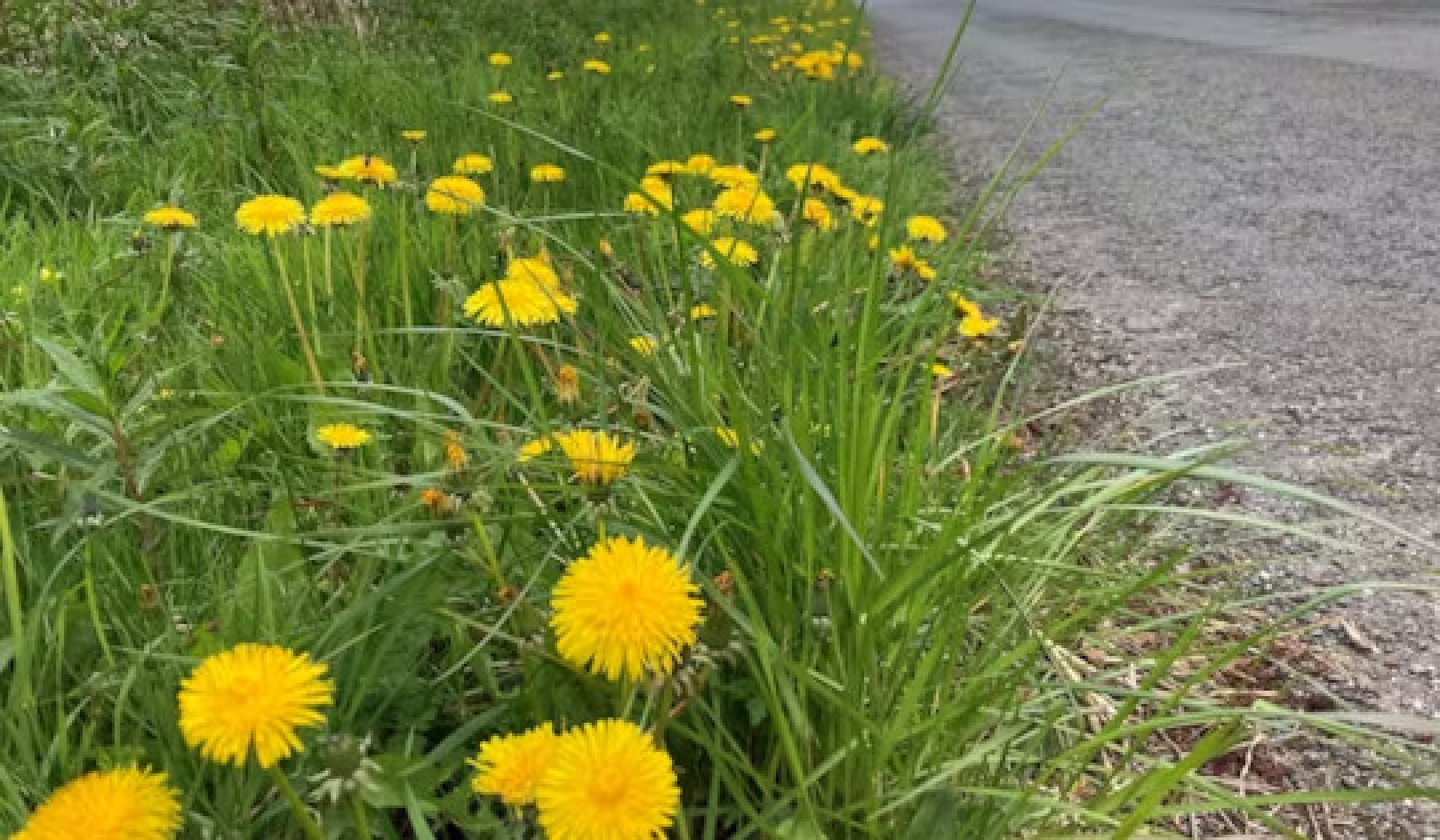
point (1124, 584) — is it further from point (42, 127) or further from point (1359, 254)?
point (42, 127)

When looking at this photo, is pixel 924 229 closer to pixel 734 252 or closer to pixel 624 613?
pixel 734 252

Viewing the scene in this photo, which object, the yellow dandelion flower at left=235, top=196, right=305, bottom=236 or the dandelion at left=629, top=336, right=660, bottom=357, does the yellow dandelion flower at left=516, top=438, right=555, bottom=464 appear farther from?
the yellow dandelion flower at left=235, top=196, right=305, bottom=236

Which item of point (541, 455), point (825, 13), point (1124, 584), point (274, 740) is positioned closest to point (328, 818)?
point (274, 740)

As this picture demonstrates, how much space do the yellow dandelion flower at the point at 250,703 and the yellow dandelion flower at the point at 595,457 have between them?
29 cm

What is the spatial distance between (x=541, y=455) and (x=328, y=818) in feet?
1.30

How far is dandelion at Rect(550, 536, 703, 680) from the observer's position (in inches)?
30.0

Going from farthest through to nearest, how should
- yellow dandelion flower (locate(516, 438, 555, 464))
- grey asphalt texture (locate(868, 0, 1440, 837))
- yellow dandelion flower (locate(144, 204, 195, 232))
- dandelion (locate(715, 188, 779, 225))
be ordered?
dandelion (locate(715, 188, 779, 225)), yellow dandelion flower (locate(144, 204, 195, 232)), grey asphalt texture (locate(868, 0, 1440, 837)), yellow dandelion flower (locate(516, 438, 555, 464))

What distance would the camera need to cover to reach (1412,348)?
203 centimetres

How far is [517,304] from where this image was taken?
1.26 m

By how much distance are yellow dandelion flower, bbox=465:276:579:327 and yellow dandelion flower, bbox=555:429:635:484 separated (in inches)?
7.0

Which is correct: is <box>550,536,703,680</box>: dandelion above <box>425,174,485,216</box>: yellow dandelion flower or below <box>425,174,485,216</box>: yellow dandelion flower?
above

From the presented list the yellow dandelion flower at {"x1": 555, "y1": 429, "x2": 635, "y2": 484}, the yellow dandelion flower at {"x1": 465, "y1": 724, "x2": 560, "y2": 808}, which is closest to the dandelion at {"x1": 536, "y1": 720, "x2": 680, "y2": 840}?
the yellow dandelion flower at {"x1": 465, "y1": 724, "x2": 560, "y2": 808}

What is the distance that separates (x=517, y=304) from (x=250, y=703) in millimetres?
649

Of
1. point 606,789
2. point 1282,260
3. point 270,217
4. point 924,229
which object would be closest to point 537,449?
point 606,789
